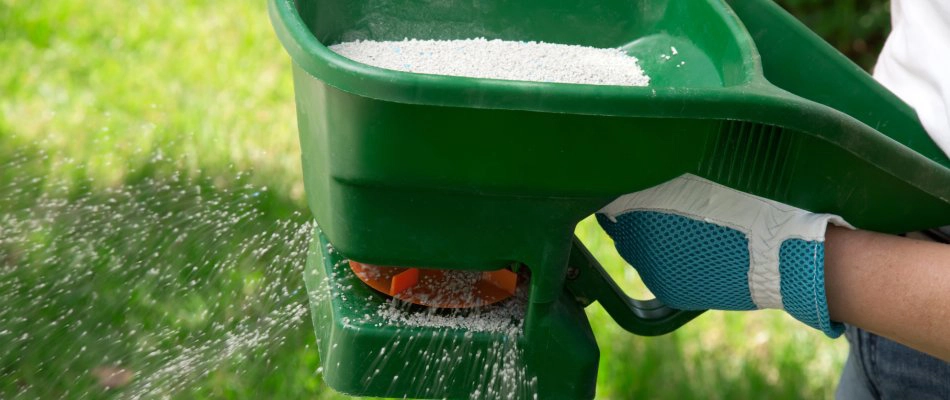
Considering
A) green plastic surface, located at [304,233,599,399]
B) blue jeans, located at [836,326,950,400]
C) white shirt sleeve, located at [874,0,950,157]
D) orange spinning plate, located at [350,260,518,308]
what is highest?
white shirt sleeve, located at [874,0,950,157]

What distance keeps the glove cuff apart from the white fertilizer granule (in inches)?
10.0

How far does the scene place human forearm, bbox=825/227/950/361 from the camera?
1.08 m

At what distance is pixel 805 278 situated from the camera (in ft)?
3.59

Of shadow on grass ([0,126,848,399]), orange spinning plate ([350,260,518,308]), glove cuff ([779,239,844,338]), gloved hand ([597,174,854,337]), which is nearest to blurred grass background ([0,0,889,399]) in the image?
shadow on grass ([0,126,848,399])

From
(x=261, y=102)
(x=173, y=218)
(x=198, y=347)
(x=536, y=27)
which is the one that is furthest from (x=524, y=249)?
(x=261, y=102)

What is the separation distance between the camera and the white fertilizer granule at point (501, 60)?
3.88ft

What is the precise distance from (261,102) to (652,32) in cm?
163

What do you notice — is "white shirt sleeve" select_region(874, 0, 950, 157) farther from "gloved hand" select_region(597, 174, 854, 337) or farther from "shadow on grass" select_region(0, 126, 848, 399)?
"shadow on grass" select_region(0, 126, 848, 399)

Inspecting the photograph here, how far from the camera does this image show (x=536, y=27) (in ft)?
4.50

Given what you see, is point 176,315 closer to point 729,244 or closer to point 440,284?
point 440,284

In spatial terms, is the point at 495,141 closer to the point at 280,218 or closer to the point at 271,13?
the point at 271,13

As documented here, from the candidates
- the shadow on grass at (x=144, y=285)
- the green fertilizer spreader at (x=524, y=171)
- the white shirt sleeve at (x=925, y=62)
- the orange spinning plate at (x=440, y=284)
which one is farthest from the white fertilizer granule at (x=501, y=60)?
the shadow on grass at (x=144, y=285)

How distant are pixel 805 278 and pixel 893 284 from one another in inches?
3.6

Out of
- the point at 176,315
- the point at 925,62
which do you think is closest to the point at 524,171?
the point at 925,62
